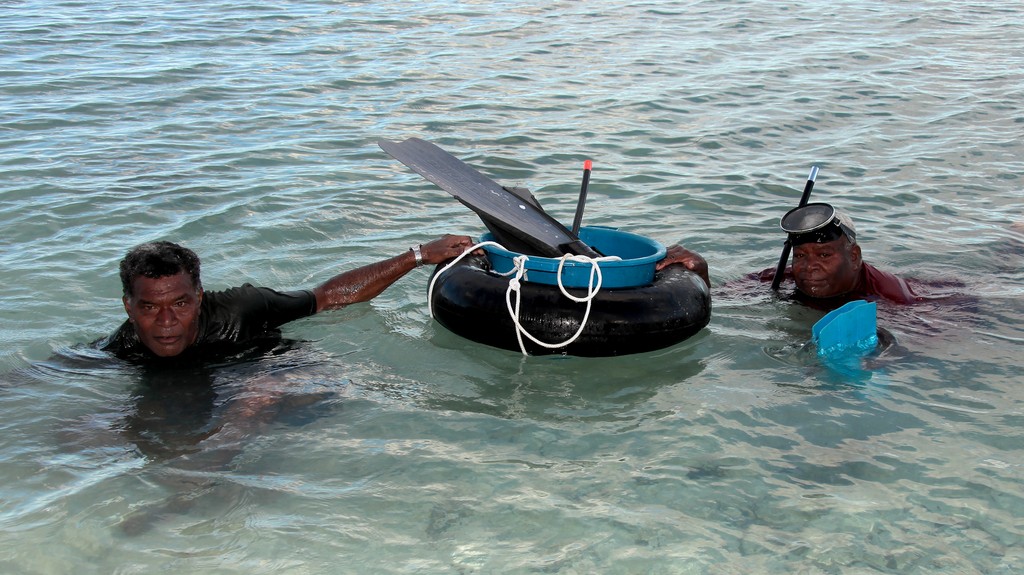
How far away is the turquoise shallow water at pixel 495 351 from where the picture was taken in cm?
377

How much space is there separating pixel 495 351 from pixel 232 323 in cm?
135

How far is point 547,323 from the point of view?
16.1 feet

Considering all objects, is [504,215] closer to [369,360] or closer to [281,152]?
[369,360]

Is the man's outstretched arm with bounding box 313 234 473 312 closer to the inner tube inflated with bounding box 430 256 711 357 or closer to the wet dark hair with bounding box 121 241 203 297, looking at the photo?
the inner tube inflated with bounding box 430 256 711 357

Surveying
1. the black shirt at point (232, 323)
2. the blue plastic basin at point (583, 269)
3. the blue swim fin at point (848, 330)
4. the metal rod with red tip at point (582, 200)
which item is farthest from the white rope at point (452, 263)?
the blue swim fin at point (848, 330)

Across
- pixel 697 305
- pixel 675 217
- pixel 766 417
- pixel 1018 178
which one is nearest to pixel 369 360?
pixel 697 305

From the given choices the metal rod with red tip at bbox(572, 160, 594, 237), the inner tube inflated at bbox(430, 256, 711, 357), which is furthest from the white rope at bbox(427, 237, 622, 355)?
the metal rod with red tip at bbox(572, 160, 594, 237)

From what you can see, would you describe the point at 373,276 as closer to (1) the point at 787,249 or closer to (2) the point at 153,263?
(2) the point at 153,263

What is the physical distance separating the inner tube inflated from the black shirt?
820 millimetres

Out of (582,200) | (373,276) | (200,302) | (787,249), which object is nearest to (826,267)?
(787,249)

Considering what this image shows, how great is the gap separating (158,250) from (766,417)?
112 inches

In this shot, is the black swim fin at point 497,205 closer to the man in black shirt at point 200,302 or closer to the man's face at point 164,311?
the man in black shirt at point 200,302

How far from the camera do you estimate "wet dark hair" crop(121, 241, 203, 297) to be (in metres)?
4.51

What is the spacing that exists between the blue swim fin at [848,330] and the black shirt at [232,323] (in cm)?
264
